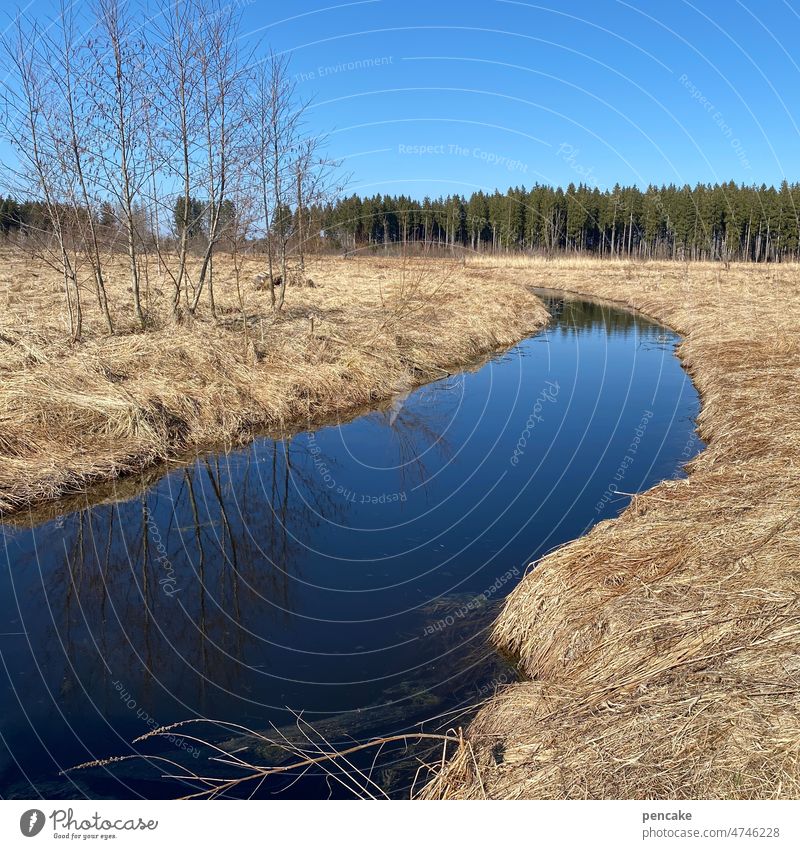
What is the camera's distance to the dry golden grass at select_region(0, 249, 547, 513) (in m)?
10.4

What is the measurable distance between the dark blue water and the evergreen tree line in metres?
50.0

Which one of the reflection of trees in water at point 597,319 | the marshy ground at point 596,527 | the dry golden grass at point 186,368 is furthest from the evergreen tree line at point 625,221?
the marshy ground at point 596,527

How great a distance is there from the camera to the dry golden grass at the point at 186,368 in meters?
10.4

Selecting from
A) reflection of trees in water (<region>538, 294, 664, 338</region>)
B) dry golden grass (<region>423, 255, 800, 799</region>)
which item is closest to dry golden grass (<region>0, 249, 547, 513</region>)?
reflection of trees in water (<region>538, 294, 664, 338</region>)

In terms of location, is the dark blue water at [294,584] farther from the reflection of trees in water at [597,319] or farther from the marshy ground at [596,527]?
the reflection of trees in water at [597,319]

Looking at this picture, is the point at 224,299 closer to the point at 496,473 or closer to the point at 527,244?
the point at 496,473

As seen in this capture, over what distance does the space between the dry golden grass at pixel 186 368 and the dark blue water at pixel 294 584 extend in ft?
2.97

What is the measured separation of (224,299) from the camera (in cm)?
2300

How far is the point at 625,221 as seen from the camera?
240 ft

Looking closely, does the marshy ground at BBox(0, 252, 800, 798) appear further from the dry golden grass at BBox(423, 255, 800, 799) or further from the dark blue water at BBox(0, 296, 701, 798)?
the dark blue water at BBox(0, 296, 701, 798)

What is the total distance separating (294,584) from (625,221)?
74.2 meters

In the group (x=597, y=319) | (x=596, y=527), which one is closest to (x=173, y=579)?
(x=596, y=527)

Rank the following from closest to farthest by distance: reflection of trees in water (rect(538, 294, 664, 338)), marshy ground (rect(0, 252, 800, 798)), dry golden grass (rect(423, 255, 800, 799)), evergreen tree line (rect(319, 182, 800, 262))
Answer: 1. dry golden grass (rect(423, 255, 800, 799))
2. marshy ground (rect(0, 252, 800, 798))
3. reflection of trees in water (rect(538, 294, 664, 338))
4. evergreen tree line (rect(319, 182, 800, 262))

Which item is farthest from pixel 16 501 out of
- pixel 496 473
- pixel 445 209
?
pixel 445 209
